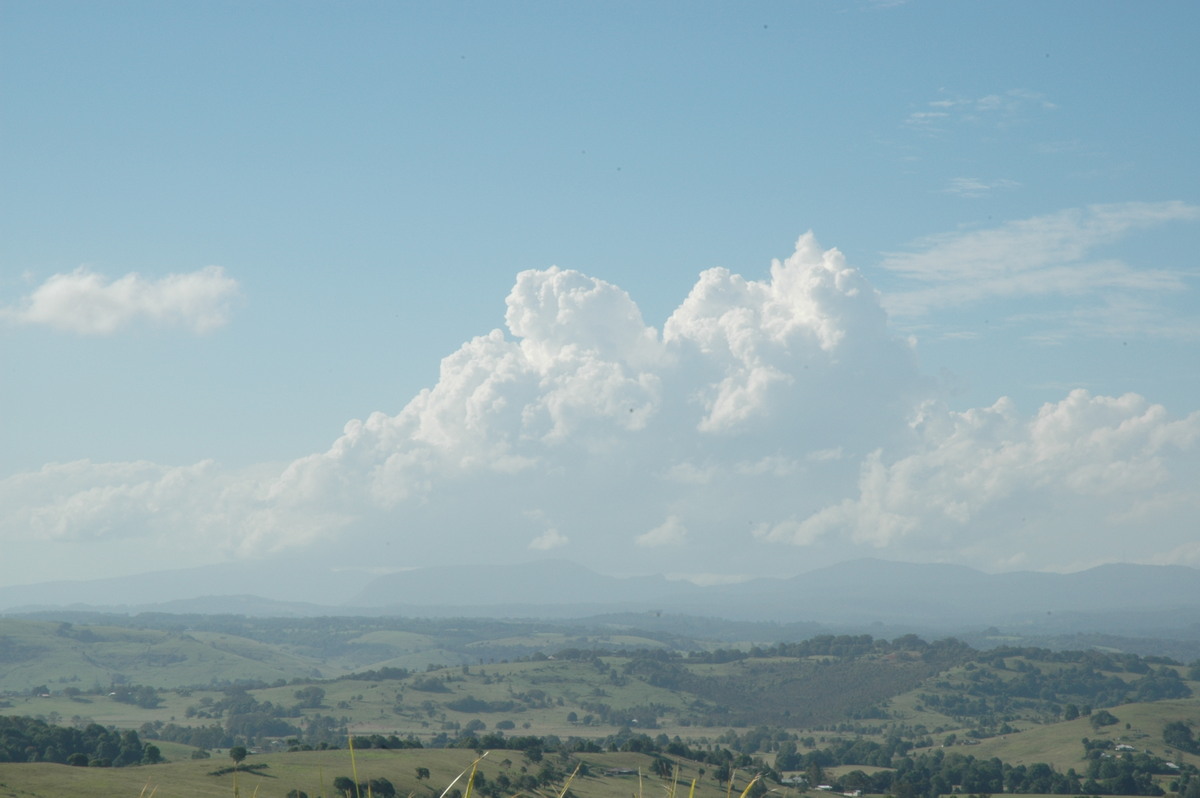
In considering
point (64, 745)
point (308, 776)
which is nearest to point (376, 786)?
point (308, 776)

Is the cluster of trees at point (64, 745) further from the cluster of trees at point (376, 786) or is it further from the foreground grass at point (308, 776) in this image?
the cluster of trees at point (376, 786)

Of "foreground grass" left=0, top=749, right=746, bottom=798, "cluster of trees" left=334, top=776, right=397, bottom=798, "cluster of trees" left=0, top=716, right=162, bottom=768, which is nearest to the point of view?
"foreground grass" left=0, top=749, right=746, bottom=798

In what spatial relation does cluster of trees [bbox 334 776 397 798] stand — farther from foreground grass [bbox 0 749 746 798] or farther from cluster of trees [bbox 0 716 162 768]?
cluster of trees [bbox 0 716 162 768]

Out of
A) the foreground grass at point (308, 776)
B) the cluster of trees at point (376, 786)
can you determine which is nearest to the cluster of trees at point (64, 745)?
the foreground grass at point (308, 776)

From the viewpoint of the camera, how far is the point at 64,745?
12594 cm

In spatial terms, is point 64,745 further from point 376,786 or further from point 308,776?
point 376,786

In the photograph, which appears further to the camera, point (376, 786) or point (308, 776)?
point (308, 776)

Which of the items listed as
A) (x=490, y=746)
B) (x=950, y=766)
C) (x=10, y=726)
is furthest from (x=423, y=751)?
(x=950, y=766)

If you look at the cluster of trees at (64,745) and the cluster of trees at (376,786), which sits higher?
the cluster of trees at (376,786)

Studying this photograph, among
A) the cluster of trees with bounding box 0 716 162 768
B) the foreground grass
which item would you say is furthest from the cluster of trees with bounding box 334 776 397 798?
the cluster of trees with bounding box 0 716 162 768

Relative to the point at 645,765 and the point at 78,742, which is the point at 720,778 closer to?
the point at 645,765

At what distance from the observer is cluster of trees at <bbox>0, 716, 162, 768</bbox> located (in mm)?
118375

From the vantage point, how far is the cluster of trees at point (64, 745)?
11838 centimetres

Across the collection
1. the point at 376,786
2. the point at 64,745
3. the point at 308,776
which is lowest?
the point at 64,745
